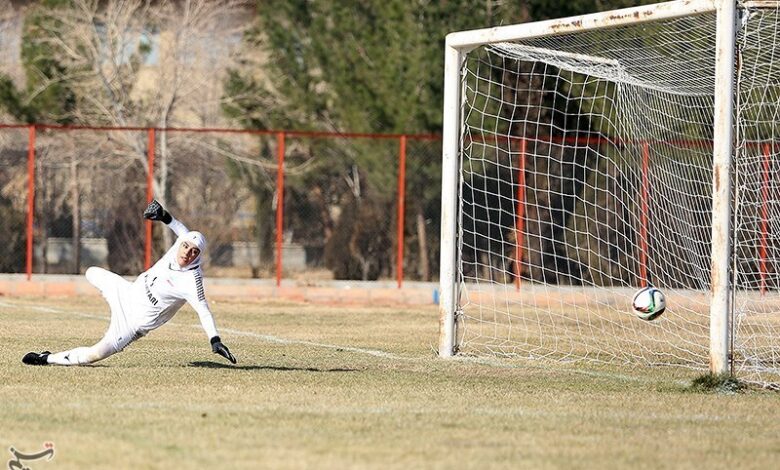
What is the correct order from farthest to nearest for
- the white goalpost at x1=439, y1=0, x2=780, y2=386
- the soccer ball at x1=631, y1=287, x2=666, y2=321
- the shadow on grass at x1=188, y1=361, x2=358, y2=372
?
1. the soccer ball at x1=631, y1=287, x2=666, y2=321
2. the shadow on grass at x1=188, y1=361, x2=358, y2=372
3. the white goalpost at x1=439, y1=0, x2=780, y2=386

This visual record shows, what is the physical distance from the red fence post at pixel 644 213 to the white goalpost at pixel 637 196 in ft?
0.16

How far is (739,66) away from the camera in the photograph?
11.7 m

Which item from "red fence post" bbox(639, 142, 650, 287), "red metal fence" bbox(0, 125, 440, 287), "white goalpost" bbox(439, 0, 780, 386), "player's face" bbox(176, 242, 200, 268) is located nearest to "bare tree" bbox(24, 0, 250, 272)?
"red metal fence" bbox(0, 125, 440, 287)

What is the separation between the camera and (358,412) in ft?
31.6

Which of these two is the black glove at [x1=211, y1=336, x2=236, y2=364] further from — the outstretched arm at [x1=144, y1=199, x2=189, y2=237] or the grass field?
the outstretched arm at [x1=144, y1=199, x2=189, y2=237]

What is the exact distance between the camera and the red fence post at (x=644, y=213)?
1985 centimetres

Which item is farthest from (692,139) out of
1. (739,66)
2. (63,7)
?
(63,7)

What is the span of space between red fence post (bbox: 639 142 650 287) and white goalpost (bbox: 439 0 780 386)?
49 millimetres

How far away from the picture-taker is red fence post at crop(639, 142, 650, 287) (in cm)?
1985

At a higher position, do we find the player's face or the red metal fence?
the player's face

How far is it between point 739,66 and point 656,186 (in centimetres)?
870

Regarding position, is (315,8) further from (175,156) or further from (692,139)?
(692,139)

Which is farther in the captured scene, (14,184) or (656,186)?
(14,184)

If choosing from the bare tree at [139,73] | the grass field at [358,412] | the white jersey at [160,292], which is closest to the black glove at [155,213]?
the white jersey at [160,292]
